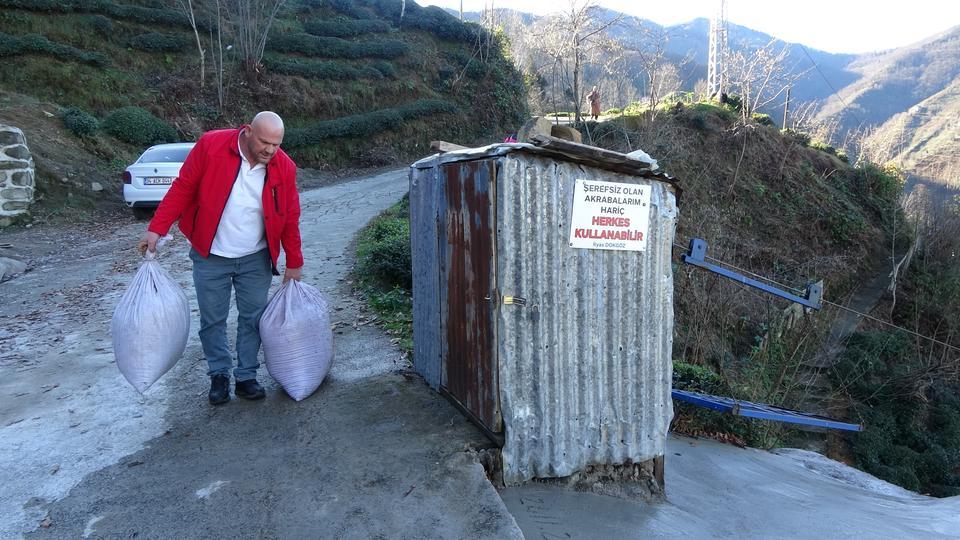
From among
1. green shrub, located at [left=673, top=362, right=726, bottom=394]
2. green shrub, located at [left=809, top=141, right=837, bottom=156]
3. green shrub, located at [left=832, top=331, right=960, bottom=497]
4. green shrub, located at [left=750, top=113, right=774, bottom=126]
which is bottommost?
green shrub, located at [left=832, top=331, right=960, bottom=497]

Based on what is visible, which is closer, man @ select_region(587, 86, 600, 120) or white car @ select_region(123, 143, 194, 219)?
white car @ select_region(123, 143, 194, 219)

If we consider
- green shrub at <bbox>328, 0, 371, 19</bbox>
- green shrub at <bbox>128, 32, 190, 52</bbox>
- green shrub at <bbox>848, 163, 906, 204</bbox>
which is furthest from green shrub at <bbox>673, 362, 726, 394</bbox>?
green shrub at <bbox>328, 0, 371, 19</bbox>

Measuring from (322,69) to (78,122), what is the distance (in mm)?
10264

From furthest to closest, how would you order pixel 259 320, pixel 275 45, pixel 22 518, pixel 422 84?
1. pixel 422 84
2. pixel 275 45
3. pixel 259 320
4. pixel 22 518

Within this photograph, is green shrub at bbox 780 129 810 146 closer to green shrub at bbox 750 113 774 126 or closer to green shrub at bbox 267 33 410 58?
green shrub at bbox 750 113 774 126

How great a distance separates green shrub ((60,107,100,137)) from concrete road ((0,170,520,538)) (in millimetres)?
11545

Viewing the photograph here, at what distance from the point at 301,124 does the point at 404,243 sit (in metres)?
16.2

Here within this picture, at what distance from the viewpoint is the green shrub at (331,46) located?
23.0 metres

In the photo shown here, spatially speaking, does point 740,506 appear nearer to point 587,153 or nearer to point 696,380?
point 587,153

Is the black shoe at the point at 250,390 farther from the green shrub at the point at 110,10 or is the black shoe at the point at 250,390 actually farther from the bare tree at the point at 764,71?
the green shrub at the point at 110,10

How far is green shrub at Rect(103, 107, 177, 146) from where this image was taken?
15539 mm

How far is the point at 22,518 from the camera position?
2.70 m

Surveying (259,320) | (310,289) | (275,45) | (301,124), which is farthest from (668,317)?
(275,45)

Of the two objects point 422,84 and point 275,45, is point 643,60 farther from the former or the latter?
point 275,45
